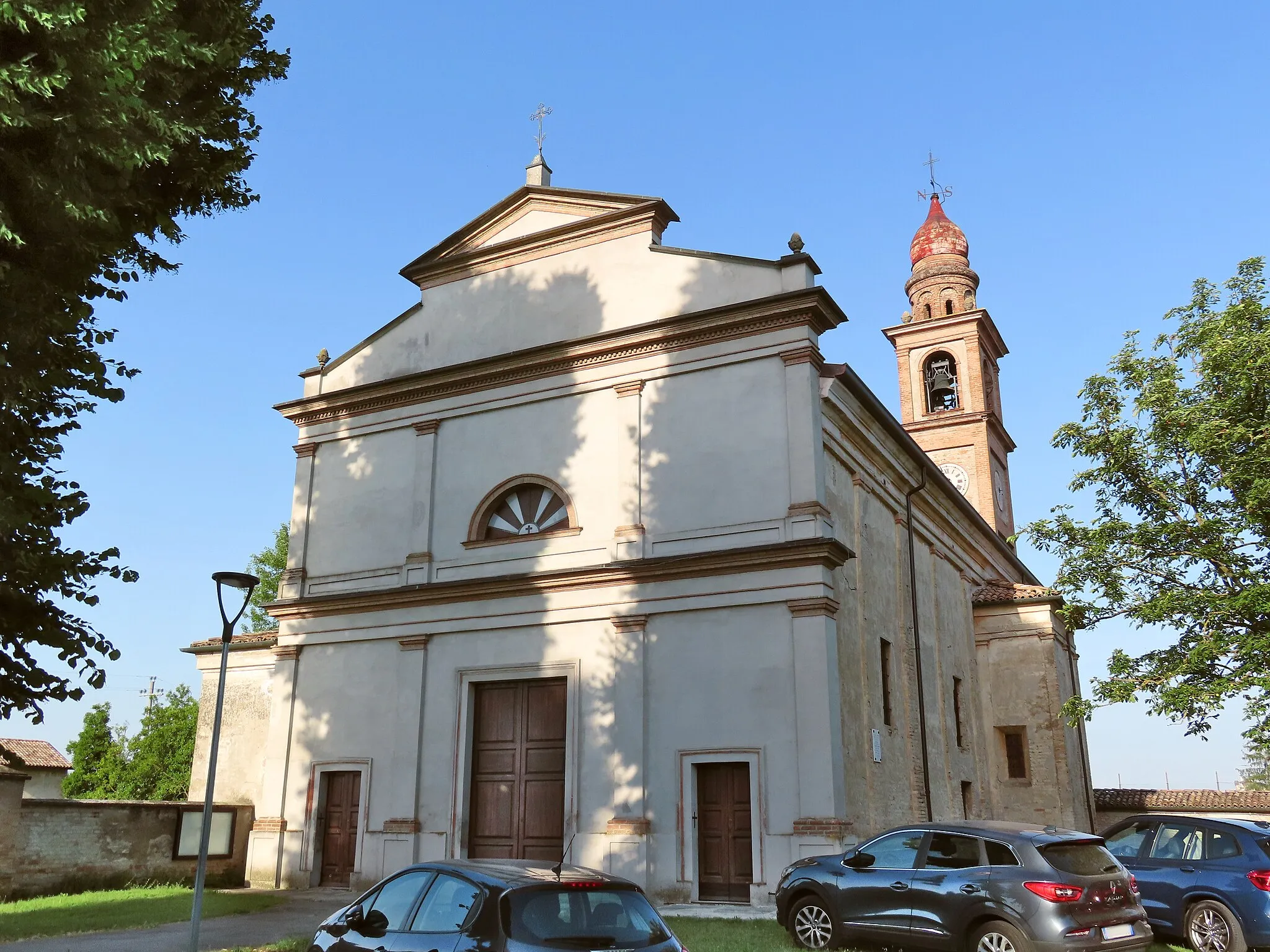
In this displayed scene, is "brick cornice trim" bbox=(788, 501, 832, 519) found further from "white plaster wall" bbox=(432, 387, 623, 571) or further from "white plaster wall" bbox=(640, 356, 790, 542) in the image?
"white plaster wall" bbox=(432, 387, 623, 571)

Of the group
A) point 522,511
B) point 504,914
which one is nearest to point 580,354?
point 522,511

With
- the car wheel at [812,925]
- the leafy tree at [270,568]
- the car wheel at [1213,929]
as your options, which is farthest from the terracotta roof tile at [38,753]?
the car wheel at [1213,929]

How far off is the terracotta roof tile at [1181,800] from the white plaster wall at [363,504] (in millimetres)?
20501

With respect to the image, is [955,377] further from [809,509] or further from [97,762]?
[97,762]

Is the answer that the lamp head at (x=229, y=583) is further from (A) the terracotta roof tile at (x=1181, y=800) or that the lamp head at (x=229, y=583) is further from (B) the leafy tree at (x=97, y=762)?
(B) the leafy tree at (x=97, y=762)

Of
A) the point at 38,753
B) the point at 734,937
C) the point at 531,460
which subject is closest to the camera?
the point at 734,937

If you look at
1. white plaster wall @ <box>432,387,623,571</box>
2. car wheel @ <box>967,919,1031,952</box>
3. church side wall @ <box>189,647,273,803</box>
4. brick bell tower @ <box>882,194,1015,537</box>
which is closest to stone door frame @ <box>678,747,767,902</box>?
white plaster wall @ <box>432,387,623,571</box>

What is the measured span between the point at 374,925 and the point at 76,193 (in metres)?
6.63

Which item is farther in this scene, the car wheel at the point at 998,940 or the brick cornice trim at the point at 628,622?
the brick cornice trim at the point at 628,622

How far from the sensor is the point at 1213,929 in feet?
35.4

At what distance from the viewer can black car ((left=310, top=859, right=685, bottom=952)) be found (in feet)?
19.7

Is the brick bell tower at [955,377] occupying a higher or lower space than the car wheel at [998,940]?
higher

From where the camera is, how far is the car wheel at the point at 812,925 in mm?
10688

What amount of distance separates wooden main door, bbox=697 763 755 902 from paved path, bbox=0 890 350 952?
566cm
